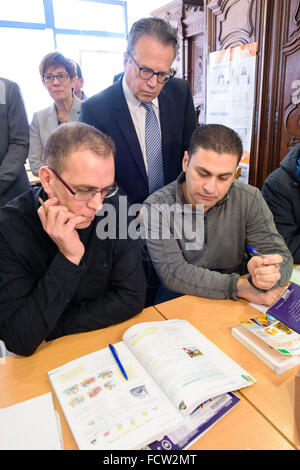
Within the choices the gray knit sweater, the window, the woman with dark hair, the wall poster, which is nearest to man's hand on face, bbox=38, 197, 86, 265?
Answer: the gray knit sweater

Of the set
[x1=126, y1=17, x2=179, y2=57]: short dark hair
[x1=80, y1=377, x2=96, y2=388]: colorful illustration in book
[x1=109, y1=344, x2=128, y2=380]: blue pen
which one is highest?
[x1=126, y1=17, x2=179, y2=57]: short dark hair

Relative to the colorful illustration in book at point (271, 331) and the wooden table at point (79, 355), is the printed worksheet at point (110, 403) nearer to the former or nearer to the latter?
the wooden table at point (79, 355)

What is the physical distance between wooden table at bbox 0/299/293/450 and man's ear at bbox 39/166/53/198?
1.63 ft

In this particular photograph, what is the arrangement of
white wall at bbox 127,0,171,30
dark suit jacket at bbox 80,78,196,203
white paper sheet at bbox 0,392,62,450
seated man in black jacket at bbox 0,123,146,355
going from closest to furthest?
1. white paper sheet at bbox 0,392,62,450
2. seated man in black jacket at bbox 0,123,146,355
3. dark suit jacket at bbox 80,78,196,203
4. white wall at bbox 127,0,171,30

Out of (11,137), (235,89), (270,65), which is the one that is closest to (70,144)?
(11,137)

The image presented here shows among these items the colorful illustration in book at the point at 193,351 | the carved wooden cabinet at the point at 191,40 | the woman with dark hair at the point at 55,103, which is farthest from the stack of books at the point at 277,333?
the carved wooden cabinet at the point at 191,40

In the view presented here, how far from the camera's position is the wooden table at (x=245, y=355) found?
2.60 ft

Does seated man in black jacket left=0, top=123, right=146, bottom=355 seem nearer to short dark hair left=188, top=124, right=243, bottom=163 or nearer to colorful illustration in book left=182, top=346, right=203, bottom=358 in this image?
colorful illustration in book left=182, top=346, right=203, bottom=358

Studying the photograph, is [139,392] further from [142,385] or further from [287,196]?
[287,196]

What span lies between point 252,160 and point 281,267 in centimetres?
238

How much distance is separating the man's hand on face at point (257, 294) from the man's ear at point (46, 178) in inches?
31.0

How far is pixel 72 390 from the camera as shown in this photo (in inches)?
33.3

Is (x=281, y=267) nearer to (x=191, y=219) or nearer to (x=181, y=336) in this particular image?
(x=191, y=219)

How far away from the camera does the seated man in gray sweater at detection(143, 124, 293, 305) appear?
4.58 ft
